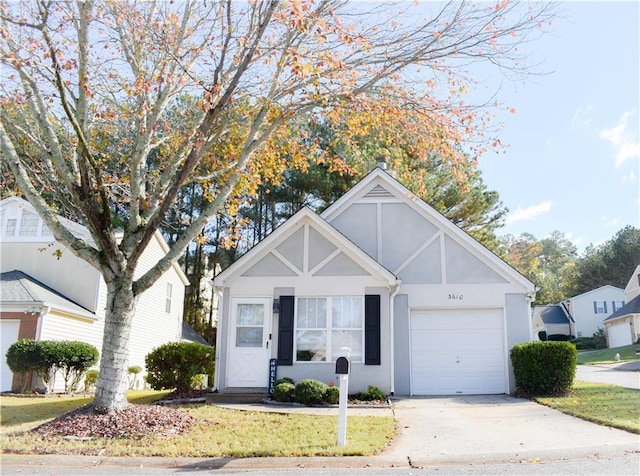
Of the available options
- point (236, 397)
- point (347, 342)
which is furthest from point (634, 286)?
point (236, 397)

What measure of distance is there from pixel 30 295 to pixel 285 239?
883 centimetres

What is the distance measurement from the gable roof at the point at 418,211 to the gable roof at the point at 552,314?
3819 cm

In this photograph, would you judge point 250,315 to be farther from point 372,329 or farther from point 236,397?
point 372,329

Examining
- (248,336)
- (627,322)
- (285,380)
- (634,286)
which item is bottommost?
(285,380)

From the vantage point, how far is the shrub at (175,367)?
1288cm

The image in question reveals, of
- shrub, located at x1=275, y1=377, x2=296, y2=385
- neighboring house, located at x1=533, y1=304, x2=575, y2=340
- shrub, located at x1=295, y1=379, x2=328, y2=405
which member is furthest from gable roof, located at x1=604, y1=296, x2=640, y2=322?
shrub, located at x1=295, y1=379, x2=328, y2=405

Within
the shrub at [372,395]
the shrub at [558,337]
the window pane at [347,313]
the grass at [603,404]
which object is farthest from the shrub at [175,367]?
the shrub at [558,337]

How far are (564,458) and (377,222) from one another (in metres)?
9.18

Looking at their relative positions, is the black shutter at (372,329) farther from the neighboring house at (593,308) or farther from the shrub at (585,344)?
the neighboring house at (593,308)

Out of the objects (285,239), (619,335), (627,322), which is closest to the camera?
(285,239)

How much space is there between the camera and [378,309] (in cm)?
1341

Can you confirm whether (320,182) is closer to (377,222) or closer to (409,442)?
(377,222)

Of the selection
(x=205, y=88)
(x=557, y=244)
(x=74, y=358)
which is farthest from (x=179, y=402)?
(x=557, y=244)

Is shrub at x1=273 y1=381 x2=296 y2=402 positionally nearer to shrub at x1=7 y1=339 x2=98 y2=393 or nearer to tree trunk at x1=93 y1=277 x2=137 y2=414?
tree trunk at x1=93 y1=277 x2=137 y2=414
